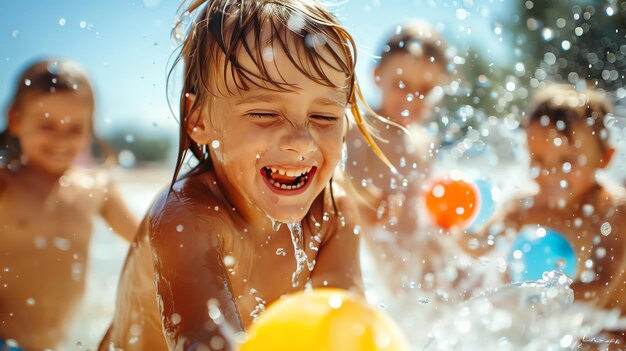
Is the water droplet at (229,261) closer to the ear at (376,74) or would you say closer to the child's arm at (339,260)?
the child's arm at (339,260)

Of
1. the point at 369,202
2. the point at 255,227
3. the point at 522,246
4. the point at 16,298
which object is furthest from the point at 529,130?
the point at 16,298

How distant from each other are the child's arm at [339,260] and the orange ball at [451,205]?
1786 mm

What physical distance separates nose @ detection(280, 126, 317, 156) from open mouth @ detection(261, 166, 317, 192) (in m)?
0.07

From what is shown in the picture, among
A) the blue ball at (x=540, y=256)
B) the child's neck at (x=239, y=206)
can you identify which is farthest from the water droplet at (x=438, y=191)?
the child's neck at (x=239, y=206)

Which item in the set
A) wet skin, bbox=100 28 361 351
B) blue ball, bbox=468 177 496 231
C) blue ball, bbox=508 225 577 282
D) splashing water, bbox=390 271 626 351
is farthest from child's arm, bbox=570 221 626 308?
wet skin, bbox=100 28 361 351

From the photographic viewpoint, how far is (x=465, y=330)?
7.75 ft

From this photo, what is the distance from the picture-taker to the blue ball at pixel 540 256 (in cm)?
366

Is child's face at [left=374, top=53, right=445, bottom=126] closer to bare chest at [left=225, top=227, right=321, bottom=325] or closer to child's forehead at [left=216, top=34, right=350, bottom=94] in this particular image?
bare chest at [left=225, top=227, right=321, bottom=325]

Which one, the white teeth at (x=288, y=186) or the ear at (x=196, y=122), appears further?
the ear at (x=196, y=122)

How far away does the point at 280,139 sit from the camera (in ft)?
6.86

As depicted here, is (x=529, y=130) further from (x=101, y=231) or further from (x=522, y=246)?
(x=101, y=231)

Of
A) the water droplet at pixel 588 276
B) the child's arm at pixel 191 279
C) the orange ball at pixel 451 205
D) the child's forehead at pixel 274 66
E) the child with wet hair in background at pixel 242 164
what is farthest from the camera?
the orange ball at pixel 451 205

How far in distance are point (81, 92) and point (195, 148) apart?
142cm

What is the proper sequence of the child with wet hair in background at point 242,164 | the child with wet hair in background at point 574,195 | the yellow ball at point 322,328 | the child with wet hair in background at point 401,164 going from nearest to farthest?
1. the yellow ball at point 322,328
2. the child with wet hair in background at point 242,164
3. the child with wet hair in background at point 574,195
4. the child with wet hair in background at point 401,164
